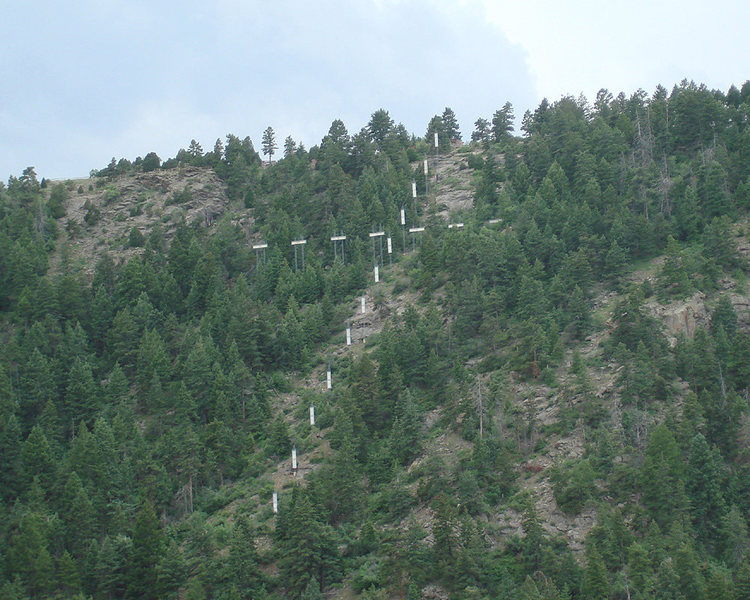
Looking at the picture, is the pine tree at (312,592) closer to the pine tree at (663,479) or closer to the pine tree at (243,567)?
the pine tree at (243,567)

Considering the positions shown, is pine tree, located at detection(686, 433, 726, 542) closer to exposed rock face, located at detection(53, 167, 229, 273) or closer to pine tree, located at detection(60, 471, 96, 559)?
pine tree, located at detection(60, 471, 96, 559)

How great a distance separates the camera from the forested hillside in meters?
61.3

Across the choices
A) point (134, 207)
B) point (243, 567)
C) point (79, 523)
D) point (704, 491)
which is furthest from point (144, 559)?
point (134, 207)

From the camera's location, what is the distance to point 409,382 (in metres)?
78.7

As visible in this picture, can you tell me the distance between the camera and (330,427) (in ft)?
258

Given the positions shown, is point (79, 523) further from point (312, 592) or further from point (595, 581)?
point (595, 581)

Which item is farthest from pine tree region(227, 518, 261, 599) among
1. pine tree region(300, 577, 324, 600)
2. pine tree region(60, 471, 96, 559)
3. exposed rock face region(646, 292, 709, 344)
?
exposed rock face region(646, 292, 709, 344)

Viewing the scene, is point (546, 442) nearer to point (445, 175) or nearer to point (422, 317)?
point (422, 317)

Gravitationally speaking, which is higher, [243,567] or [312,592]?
[243,567]

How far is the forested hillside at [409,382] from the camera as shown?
61.3 meters

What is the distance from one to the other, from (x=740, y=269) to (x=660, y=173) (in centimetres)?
1750

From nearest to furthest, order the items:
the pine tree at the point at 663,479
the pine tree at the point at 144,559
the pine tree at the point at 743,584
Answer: the pine tree at the point at 743,584
the pine tree at the point at 663,479
the pine tree at the point at 144,559

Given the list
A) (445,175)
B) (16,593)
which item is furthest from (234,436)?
(445,175)

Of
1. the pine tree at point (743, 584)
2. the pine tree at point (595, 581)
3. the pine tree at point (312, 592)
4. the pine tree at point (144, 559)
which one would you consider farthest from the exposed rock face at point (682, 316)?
the pine tree at point (144, 559)
